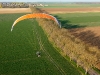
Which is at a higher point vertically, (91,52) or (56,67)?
(91,52)

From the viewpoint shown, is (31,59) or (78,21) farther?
(78,21)

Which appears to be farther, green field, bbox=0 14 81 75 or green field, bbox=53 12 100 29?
green field, bbox=53 12 100 29

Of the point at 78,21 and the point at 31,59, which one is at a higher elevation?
the point at 31,59

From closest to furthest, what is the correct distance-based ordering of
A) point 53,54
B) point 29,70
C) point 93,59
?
point 93,59 < point 29,70 < point 53,54

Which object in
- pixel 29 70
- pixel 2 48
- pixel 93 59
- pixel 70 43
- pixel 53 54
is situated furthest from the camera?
Result: pixel 2 48

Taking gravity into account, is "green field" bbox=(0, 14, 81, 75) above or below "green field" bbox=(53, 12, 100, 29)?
above

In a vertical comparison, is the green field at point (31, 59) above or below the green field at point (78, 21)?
above

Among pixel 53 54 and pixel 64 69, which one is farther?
pixel 53 54

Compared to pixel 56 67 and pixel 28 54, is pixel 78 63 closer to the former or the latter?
pixel 56 67

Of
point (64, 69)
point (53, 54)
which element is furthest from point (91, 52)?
point (53, 54)

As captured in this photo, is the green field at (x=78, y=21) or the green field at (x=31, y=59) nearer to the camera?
the green field at (x=31, y=59)
